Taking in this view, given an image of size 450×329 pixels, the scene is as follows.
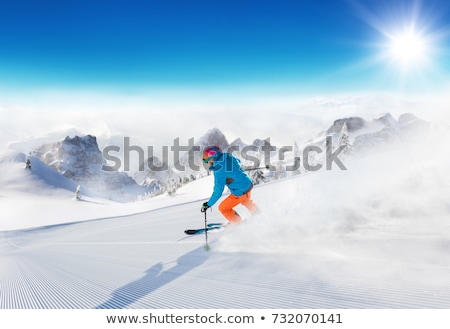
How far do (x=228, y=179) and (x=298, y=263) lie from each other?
2.99 m

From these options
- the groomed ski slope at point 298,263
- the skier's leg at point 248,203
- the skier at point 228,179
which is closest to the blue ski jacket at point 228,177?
the skier at point 228,179

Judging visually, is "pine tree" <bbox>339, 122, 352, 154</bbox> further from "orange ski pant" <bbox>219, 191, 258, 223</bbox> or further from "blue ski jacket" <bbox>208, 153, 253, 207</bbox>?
"blue ski jacket" <bbox>208, 153, 253, 207</bbox>

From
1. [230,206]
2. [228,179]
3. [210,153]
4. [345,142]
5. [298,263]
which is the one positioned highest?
[345,142]

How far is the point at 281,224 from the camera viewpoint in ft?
21.3

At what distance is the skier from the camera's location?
21.2 feet

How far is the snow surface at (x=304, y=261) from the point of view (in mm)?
3496

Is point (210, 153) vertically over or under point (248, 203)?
over

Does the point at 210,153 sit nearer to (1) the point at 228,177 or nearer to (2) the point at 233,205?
(1) the point at 228,177

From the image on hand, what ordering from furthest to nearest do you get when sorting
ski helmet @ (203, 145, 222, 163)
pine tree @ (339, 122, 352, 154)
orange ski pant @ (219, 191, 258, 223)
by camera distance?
pine tree @ (339, 122, 352, 154) → orange ski pant @ (219, 191, 258, 223) → ski helmet @ (203, 145, 222, 163)

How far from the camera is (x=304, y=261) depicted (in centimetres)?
445

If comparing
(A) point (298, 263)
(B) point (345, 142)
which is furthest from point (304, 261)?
(B) point (345, 142)

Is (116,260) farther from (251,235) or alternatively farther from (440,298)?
(440,298)

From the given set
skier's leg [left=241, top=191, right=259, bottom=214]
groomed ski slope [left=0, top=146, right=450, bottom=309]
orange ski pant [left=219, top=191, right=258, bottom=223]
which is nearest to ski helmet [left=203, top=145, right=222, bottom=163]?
orange ski pant [left=219, top=191, right=258, bottom=223]

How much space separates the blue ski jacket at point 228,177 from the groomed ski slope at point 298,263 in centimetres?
83
